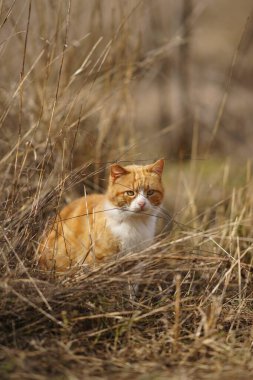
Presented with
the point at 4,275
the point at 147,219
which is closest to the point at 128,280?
the point at 4,275

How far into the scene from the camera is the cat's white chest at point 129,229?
2709 mm

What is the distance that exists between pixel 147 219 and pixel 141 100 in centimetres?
333

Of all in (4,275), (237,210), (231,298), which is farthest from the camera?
(237,210)

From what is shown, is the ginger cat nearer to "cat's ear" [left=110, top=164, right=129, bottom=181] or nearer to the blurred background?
"cat's ear" [left=110, top=164, right=129, bottom=181]

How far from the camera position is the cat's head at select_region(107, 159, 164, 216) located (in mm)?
2678

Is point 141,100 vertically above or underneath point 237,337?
above

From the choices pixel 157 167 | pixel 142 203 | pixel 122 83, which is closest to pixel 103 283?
pixel 142 203

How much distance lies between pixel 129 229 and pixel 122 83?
46.3 inches

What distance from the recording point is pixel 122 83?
11.8ft

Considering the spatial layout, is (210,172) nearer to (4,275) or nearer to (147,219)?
(147,219)

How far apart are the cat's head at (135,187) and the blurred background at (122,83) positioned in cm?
14

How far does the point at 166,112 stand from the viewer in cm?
590

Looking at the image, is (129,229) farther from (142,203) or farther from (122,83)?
(122,83)

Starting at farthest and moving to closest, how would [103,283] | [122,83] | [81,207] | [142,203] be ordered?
[122,83]
[81,207]
[142,203]
[103,283]
